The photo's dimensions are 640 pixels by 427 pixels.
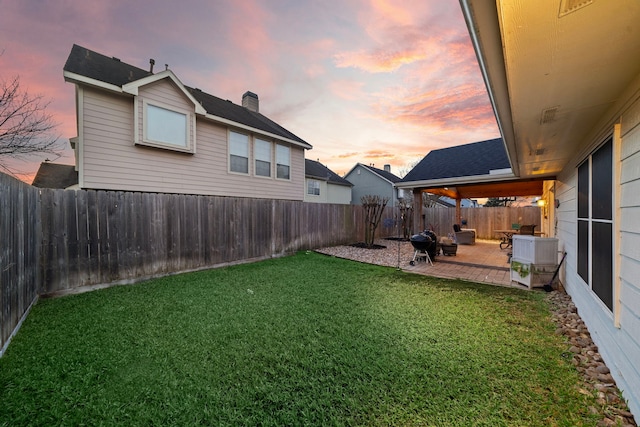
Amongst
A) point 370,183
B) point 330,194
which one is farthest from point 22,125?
point 370,183

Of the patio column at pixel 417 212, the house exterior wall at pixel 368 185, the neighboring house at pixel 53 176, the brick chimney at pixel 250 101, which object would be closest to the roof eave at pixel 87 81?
the brick chimney at pixel 250 101

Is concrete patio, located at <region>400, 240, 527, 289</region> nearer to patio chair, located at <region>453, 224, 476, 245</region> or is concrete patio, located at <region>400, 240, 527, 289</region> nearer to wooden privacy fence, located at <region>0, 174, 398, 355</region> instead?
patio chair, located at <region>453, 224, 476, 245</region>

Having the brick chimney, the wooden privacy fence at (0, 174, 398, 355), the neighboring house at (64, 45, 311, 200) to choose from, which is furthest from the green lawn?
the brick chimney

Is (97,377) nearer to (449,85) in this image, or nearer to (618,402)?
(618,402)

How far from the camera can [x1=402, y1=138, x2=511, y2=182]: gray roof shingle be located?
9.59 meters

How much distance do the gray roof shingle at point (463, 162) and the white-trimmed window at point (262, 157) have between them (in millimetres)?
6138

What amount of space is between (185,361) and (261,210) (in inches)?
230

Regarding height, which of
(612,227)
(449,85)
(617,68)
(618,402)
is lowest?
(618,402)

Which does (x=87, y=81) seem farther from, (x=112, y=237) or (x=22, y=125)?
(x=22, y=125)

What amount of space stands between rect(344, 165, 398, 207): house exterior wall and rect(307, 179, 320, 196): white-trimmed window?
6301 millimetres

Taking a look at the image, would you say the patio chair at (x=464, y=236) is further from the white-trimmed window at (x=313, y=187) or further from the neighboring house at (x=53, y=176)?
the neighboring house at (x=53, y=176)

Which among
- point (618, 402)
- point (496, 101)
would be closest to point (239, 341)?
point (618, 402)

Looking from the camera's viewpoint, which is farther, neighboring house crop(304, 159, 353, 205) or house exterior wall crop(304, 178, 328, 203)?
house exterior wall crop(304, 178, 328, 203)

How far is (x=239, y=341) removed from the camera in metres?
2.91
